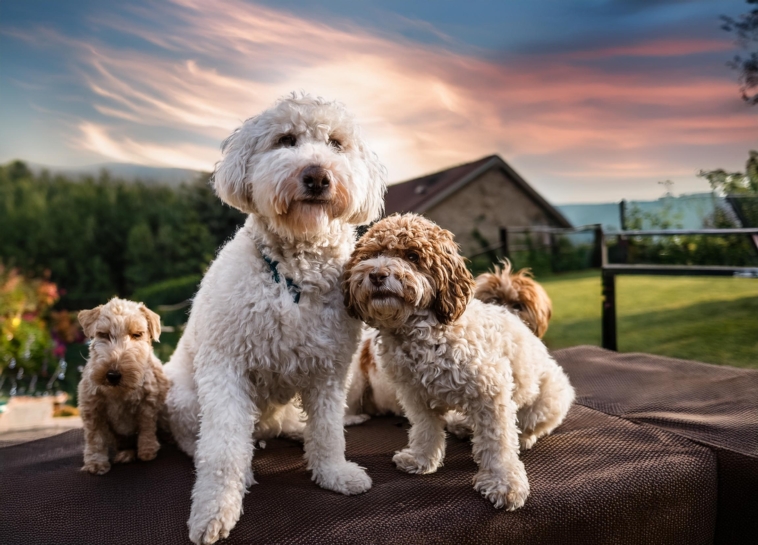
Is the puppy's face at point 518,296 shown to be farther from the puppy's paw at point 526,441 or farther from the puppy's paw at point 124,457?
the puppy's paw at point 124,457

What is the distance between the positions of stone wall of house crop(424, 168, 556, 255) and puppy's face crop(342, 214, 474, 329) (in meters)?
5.07

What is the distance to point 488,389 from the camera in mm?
1914

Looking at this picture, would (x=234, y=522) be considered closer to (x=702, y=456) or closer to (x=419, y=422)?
(x=419, y=422)

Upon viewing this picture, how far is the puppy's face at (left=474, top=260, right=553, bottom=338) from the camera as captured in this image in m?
2.50

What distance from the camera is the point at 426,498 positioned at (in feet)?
6.16

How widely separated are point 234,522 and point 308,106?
133 centimetres

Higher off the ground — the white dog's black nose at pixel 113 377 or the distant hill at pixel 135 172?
the distant hill at pixel 135 172

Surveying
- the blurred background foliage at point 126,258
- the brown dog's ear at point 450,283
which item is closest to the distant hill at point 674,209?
the blurred background foliage at point 126,258

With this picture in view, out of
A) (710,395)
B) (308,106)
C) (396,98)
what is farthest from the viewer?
(396,98)

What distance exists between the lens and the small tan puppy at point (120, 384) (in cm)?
200

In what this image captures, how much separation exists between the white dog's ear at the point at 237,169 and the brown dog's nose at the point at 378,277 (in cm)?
48

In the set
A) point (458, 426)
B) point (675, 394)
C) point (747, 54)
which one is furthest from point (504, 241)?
point (458, 426)

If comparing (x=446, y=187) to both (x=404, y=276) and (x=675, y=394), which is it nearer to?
(x=675, y=394)

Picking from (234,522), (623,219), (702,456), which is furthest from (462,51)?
(234,522)
